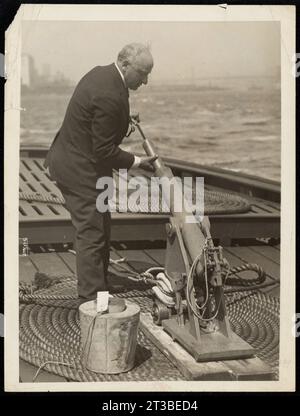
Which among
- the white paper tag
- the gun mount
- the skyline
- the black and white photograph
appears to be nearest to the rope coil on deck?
the black and white photograph

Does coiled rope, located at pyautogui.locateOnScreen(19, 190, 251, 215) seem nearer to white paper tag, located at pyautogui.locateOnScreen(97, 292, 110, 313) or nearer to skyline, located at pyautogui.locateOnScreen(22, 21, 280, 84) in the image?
skyline, located at pyautogui.locateOnScreen(22, 21, 280, 84)

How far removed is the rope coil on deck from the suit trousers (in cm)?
22

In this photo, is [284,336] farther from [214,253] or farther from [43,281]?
[43,281]

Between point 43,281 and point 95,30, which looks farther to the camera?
point 43,281

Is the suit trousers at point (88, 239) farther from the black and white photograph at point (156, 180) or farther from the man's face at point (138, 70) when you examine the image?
the man's face at point (138, 70)

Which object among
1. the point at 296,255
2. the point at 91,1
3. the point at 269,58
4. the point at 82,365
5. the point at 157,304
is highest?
the point at 91,1

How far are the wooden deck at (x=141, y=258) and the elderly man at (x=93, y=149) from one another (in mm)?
477

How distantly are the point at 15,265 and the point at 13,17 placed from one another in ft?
4.23

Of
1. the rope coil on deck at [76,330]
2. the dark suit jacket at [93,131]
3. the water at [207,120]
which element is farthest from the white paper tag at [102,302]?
the water at [207,120]

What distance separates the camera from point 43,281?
4.71 m

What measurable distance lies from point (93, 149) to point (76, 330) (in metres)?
0.97

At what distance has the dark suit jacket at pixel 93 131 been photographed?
418 cm

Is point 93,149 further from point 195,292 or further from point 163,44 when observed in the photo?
point 195,292
